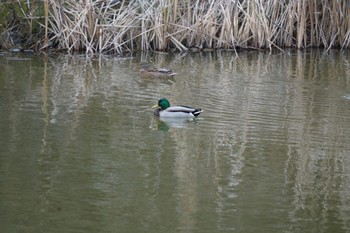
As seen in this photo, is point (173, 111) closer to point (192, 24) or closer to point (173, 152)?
point (173, 152)

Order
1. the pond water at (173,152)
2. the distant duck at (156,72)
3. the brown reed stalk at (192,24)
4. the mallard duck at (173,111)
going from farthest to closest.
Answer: the brown reed stalk at (192,24), the distant duck at (156,72), the mallard duck at (173,111), the pond water at (173,152)

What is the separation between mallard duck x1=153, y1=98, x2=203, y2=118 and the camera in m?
10.2

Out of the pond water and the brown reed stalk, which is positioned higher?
the brown reed stalk

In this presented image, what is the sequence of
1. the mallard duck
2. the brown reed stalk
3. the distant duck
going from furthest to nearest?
the brown reed stalk < the distant duck < the mallard duck

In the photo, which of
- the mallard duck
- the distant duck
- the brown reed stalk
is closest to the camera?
the mallard duck

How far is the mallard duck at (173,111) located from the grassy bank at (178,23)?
4970 mm

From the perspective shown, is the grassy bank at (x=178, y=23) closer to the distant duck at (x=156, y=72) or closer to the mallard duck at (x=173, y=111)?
the distant duck at (x=156, y=72)

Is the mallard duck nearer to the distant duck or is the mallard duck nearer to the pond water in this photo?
the pond water

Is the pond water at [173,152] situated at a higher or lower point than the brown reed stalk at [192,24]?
lower

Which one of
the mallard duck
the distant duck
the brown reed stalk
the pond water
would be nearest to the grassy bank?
the brown reed stalk

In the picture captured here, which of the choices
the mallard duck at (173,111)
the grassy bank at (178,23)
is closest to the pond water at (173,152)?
the mallard duck at (173,111)

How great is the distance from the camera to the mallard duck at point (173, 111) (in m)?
10.2

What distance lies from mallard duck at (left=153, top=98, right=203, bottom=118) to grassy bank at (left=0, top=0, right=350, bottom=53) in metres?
4.97

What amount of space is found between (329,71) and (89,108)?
16.6 ft
